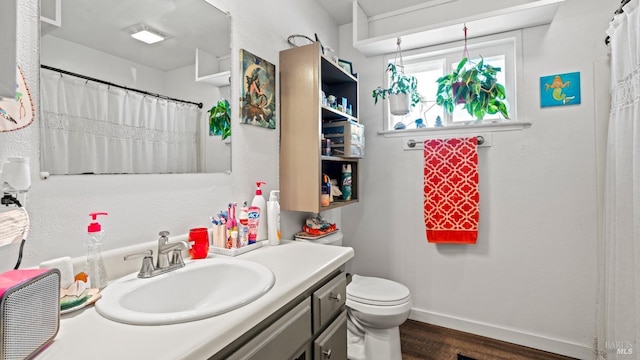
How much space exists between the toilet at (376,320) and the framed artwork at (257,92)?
2.75 ft

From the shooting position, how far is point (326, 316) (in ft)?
3.67

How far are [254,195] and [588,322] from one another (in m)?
2.18

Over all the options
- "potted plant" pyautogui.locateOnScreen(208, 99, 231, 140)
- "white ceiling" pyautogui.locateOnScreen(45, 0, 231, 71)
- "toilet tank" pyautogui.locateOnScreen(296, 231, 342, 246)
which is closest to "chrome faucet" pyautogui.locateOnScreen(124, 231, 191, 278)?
"potted plant" pyautogui.locateOnScreen(208, 99, 231, 140)

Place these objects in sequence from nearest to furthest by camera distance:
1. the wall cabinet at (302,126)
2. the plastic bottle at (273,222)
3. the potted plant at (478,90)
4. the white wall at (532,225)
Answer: the plastic bottle at (273,222) < the wall cabinet at (302,126) < the white wall at (532,225) < the potted plant at (478,90)

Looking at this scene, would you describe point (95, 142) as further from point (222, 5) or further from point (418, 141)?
point (418, 141)

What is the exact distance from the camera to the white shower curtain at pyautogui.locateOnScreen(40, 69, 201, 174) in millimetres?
844

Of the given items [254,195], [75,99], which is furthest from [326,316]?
[75,99]

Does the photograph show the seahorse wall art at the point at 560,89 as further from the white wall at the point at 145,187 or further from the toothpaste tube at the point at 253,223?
the toothpaste tube at the point at 253,223

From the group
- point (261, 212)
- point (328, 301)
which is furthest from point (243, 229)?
point (328, 301)

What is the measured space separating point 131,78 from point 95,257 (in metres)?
0.61

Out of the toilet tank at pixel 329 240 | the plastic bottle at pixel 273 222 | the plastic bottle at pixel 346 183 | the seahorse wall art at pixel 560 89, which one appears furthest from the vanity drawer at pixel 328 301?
the seahorse wall art at pixel 560 89

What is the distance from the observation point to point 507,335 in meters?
2.04

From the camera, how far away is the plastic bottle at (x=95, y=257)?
0.84 m

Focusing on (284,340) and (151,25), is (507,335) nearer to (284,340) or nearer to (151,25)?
(284,340)
